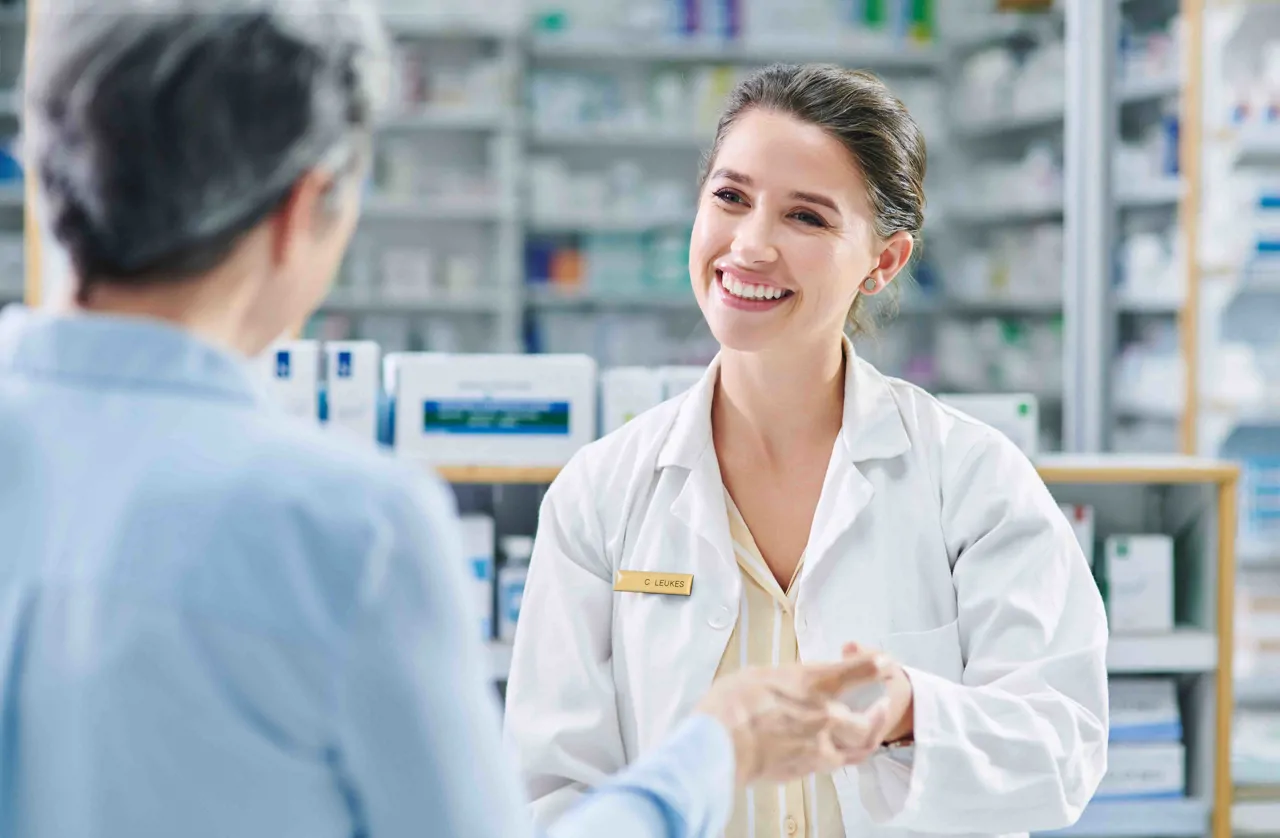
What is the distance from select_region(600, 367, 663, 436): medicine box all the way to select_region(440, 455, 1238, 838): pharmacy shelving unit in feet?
0.59

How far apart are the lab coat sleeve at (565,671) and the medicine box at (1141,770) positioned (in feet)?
5.15

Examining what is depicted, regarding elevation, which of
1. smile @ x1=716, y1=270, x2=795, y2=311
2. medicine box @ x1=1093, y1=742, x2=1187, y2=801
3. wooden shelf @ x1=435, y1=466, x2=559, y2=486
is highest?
smile @ x1=716, y1=270, x2=795, y2=311

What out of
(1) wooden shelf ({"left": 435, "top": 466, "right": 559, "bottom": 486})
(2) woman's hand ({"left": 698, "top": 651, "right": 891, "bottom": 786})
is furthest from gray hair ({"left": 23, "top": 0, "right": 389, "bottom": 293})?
(1) wooden shelf ({"left": 435, "top": 466, "right": 559, "bottom": 486})

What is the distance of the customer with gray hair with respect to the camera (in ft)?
2.29

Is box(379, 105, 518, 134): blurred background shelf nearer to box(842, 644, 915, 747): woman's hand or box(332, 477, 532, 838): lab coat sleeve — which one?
box(842, 644, 915, 747): woman's hand

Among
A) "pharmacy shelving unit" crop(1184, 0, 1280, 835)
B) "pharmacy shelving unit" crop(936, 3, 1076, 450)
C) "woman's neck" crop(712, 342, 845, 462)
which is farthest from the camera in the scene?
"pharmacy shelving unit" crop(936, 3, 1076, 450)

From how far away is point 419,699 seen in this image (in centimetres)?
73

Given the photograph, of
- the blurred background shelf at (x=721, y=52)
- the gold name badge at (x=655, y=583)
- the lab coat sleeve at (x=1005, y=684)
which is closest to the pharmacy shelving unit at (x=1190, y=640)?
the gold name badge at (x=655, y=583)

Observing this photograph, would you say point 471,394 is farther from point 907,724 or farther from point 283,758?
point 283,758

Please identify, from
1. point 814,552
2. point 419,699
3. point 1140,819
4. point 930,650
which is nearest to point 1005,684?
point 930,650

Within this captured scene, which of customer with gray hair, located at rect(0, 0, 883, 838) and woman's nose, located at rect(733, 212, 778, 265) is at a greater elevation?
woman's nose, located at rect(733, 212, 778, 265)

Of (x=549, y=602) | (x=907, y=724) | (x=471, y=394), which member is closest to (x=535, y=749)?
(x=549, y=602)

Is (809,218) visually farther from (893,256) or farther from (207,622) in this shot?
(207,622)

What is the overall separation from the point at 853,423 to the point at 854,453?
5 cm
